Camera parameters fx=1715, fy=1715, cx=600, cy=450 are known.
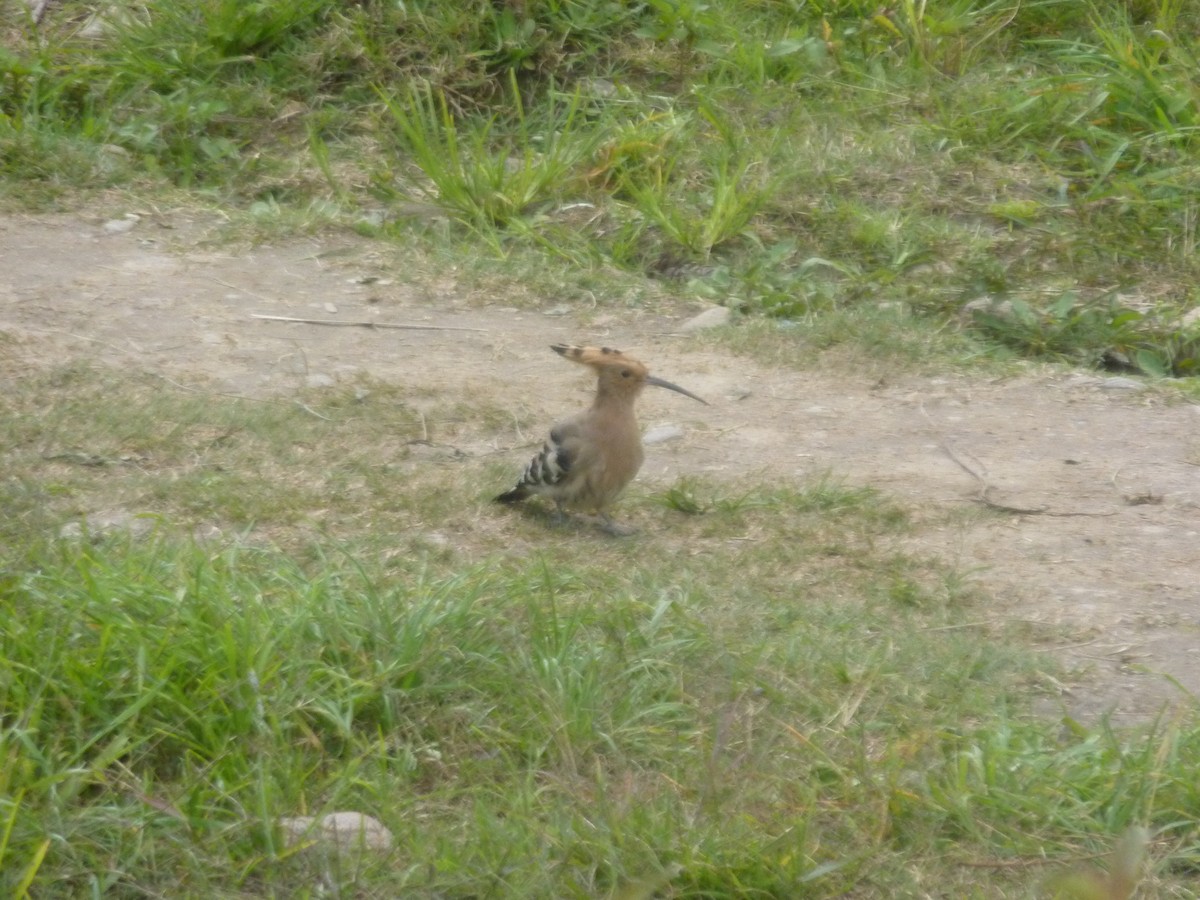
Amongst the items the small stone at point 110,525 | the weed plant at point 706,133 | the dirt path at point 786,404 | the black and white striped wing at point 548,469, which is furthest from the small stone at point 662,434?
the small stone at point 110,525

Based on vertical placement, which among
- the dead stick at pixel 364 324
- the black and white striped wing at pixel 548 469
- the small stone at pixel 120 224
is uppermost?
the small stone at pixel 120 224

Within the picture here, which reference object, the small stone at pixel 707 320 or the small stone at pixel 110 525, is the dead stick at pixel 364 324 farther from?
the small stone at pixel 110 525

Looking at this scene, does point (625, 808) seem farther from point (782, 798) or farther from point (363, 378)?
point (363, 378)

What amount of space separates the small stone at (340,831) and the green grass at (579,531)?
0.03m

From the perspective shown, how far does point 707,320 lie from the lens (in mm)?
6602

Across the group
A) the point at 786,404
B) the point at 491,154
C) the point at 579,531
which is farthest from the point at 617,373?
the point at 491,154

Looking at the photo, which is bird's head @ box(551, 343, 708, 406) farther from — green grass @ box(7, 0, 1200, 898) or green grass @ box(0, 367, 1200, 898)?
green grass @ box(0, 367, 1200, 898)

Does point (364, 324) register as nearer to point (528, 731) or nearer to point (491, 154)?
point (491, 154)

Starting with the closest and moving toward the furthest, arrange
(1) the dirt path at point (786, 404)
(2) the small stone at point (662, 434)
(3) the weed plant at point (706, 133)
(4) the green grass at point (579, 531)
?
1. (4) the green grass at point (579, 531)
2. (1) the dirt path at point (786, 404)
3. (2) the small stone at point (662, 434)
4. (3) the weed plant at point (706, 133)

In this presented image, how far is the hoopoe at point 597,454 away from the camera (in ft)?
15.6

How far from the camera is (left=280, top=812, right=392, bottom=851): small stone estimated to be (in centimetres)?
308

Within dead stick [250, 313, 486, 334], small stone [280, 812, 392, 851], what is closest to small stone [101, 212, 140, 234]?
dead stick [250, 313, 486, 334]

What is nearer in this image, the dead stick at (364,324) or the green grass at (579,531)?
the green grass at (579,531)

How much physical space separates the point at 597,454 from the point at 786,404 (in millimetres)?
1273
